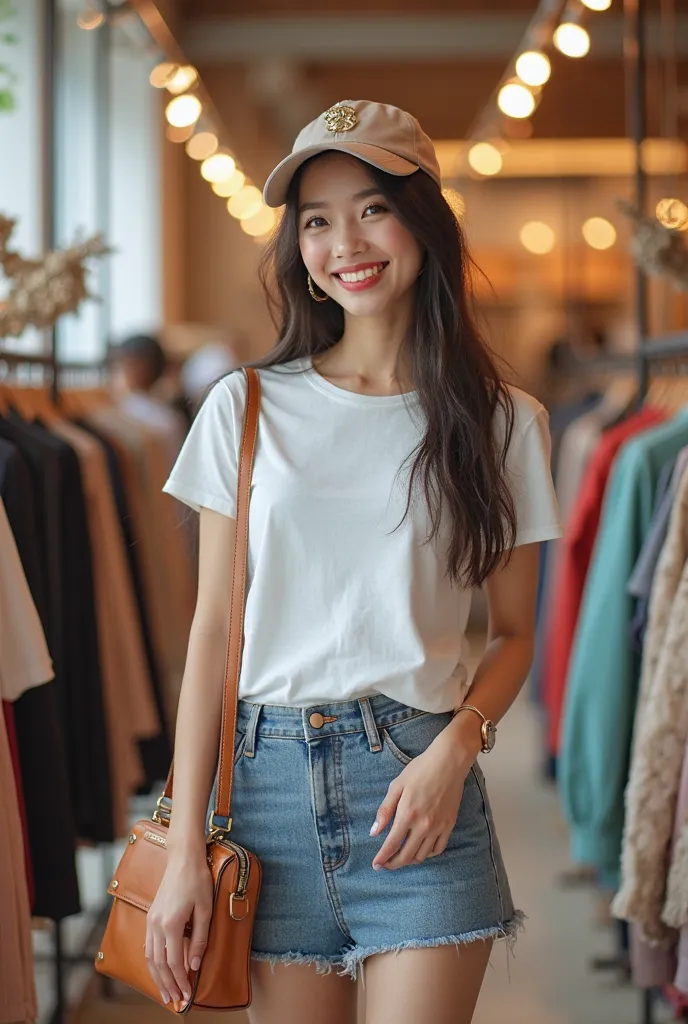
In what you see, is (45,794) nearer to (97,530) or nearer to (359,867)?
(359,867)

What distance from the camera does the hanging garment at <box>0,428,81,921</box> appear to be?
233cm

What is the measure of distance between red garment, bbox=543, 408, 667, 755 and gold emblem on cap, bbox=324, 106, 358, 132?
181 centimetres

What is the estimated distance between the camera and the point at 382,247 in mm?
1772

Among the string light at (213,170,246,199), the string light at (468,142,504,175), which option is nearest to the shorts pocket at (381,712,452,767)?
the string light at (213,170,246,199)

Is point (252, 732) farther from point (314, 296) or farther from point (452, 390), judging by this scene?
point (314, 296)

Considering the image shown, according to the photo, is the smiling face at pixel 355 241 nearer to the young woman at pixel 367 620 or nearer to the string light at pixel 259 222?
the young woman at pixel 367 620

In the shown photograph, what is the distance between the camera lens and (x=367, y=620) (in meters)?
1.73

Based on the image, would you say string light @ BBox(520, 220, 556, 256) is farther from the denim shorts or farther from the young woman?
the denim shorts

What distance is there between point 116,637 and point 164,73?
227 cm

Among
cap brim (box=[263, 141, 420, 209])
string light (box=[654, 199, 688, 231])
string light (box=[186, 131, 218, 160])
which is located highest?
string light (box=[186, 131, 218, 160])

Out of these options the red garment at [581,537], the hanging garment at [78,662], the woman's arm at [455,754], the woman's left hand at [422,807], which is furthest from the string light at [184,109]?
the woman's left hand at [422,807]

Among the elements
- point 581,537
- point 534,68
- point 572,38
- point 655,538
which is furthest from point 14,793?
point 534,68

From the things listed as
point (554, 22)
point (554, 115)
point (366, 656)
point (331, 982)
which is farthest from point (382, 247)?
point (554, 115)

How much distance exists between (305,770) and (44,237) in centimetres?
216
